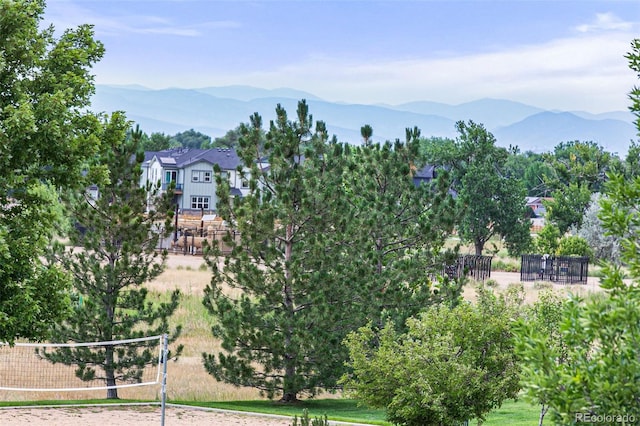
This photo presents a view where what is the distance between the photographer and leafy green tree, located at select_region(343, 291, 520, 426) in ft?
46.6

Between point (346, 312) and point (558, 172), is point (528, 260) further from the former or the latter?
point (346, 312)

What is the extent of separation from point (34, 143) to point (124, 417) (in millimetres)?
7223

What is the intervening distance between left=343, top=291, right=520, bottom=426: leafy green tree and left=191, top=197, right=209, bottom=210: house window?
237ft

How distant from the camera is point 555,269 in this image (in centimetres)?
5184

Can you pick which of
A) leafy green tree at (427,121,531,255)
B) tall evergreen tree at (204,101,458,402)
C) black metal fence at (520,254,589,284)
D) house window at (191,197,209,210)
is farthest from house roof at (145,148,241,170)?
tall evergreen tree at (204,101,458,402)

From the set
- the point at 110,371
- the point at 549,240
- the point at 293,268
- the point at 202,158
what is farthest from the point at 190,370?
the point at 202,158

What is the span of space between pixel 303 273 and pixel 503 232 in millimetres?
39338

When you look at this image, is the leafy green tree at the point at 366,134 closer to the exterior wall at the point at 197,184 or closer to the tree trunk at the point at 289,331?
the tree trunk at the point at 289,331

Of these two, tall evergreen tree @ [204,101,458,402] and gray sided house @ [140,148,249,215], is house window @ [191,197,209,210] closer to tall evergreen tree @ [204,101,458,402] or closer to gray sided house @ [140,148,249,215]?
gray sided house @ [140,148,249,215]

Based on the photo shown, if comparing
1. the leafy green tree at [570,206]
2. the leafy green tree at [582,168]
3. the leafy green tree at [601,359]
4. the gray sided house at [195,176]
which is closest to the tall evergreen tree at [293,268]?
the leafy green tree at [601,359]

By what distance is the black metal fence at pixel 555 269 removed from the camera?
50.5 m

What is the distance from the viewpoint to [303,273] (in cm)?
2158

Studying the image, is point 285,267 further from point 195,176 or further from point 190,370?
point 195,176

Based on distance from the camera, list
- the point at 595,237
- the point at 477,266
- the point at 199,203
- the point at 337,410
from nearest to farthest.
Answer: the point at 337,410 < the point at 477,266 < the point at 595,237 < the point at 199,203
